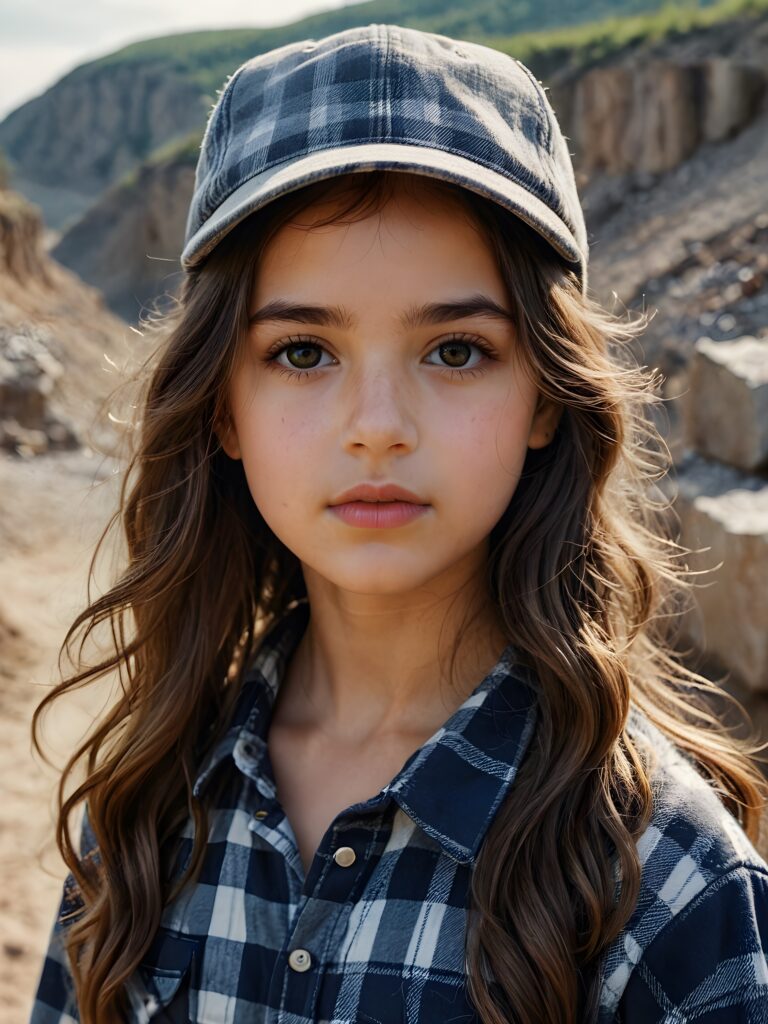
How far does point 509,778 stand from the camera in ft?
4.50

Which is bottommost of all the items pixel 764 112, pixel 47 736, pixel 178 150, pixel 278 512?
pixel 47 736

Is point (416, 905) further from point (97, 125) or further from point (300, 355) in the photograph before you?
point (97, 125)

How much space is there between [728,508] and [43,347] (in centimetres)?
1135

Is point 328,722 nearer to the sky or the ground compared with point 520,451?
nearer to the ground

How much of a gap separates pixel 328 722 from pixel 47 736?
334cm

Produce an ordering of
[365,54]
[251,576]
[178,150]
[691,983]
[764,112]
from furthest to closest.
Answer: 1. [178,150]
2. [764,112]
3. [251,576]
4. [365,54]
5. [691,983]

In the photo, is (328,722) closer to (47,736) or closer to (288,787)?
(288,787)

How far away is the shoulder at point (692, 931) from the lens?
3.88 ft

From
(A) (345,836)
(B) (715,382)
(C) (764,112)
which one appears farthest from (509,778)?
(C) (764,112)

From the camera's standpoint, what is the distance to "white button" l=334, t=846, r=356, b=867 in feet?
4.50

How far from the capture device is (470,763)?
1.40 meters

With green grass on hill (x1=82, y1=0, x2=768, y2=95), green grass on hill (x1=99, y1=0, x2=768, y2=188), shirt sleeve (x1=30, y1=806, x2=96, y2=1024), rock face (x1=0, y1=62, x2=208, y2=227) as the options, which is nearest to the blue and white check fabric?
shirt sleeve (x1=30, y1=806, x2=96, y2=1024)

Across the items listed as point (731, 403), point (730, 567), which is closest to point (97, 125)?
point (731, 403)

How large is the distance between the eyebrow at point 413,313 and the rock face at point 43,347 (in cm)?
48
